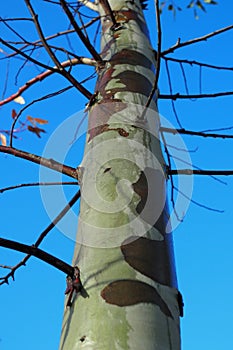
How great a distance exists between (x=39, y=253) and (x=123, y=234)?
0.16 meters

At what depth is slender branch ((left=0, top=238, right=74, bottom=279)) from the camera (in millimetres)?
809

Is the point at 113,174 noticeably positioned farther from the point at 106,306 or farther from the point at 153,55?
the point at 153,55

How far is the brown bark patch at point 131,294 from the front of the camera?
742 mm

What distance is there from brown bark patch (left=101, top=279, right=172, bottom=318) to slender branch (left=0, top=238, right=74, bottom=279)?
99mm

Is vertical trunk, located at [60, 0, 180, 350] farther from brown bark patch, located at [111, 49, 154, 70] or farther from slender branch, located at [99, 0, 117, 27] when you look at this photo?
slender branch, located at [99, 0, 117, 27]

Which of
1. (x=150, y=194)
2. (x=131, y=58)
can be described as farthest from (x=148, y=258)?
(x=131, y=58)

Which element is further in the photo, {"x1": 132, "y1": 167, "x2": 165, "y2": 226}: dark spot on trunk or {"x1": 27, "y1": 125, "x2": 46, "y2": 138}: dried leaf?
{"x1": 27, "y1": 125, "x2": 46, "y2": 138}: dried leaf

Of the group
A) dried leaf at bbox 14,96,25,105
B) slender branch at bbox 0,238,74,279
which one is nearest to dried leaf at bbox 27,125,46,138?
dried leaf at bbox 14,96,25,105

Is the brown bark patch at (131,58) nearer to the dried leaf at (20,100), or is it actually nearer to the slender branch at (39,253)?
the dried leaf at (20,100)

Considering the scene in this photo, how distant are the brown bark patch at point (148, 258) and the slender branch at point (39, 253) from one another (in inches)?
4.4

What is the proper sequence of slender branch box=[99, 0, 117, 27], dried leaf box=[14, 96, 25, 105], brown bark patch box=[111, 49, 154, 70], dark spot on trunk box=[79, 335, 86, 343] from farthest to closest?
1. dried leaf box=[14, 96, 25, 105]
2. slender branch box=[99, 0, 117, 27]
3. brown bark patch box=[111, 49, 154, 70]
4. dark spot on trunk box=[79, 335, 86, 343]

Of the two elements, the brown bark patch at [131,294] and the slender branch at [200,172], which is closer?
the brown bark patch at [131,294]

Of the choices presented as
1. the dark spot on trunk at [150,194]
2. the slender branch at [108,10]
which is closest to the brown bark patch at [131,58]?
the slender branch at [108,10]

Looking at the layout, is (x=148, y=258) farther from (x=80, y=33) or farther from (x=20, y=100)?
(x=20, y=100)
